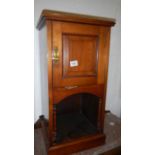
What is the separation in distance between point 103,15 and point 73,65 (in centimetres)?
106

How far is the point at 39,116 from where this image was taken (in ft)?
5.00

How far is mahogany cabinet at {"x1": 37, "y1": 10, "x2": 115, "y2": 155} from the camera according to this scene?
0.92m

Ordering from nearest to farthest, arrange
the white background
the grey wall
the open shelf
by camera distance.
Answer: the white background, the open shelf, the grey wall

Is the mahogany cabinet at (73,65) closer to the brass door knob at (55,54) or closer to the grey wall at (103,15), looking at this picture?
the brass door knob at (55,54)

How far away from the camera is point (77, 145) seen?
1.14 metres

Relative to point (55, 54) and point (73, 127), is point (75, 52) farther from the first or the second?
point (73, 127)

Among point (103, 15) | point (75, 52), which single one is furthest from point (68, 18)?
point (103, 15)

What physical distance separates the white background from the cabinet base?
2.23ft

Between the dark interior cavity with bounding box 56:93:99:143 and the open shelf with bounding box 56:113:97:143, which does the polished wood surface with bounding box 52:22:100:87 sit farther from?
the open shelf with bounding box 56:113:97:143

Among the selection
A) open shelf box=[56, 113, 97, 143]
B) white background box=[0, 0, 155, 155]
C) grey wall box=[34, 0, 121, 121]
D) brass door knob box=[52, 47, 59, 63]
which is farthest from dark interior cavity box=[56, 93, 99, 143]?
white background box=[0, 0, 155, 155]

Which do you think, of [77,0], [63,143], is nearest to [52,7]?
[77,0]
